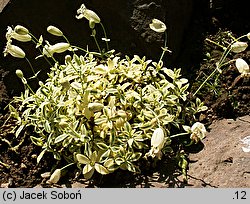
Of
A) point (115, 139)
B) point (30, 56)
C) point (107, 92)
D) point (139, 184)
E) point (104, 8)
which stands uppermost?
point (104, 8)

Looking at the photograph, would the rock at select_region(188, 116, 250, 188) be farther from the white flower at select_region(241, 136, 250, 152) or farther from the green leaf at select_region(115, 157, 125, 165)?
the green leaf at select_region(115, 157, 125, 165)

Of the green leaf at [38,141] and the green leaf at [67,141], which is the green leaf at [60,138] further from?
the green leaf at [38,141]

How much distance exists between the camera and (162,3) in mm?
3225

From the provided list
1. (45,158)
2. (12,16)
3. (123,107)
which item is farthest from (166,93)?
(12,16)

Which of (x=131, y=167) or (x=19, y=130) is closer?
(x=131, y=167)

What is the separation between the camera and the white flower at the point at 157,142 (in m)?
2.67

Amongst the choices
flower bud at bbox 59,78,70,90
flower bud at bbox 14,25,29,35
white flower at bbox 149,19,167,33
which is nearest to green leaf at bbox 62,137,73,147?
flower bud at bbox 59,78,70,90

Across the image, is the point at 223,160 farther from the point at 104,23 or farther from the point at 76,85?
the point at 104,23

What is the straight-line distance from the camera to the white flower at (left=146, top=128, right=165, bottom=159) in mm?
2666

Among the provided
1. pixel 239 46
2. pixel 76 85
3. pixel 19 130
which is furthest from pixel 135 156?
pixel 239 46

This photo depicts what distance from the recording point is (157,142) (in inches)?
105

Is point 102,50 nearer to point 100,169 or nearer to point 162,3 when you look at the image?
point 162,3

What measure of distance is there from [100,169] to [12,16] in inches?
35.7

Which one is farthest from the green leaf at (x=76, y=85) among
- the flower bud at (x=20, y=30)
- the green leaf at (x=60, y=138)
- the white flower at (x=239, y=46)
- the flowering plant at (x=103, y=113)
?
the white flower at (x=239, y=46)
